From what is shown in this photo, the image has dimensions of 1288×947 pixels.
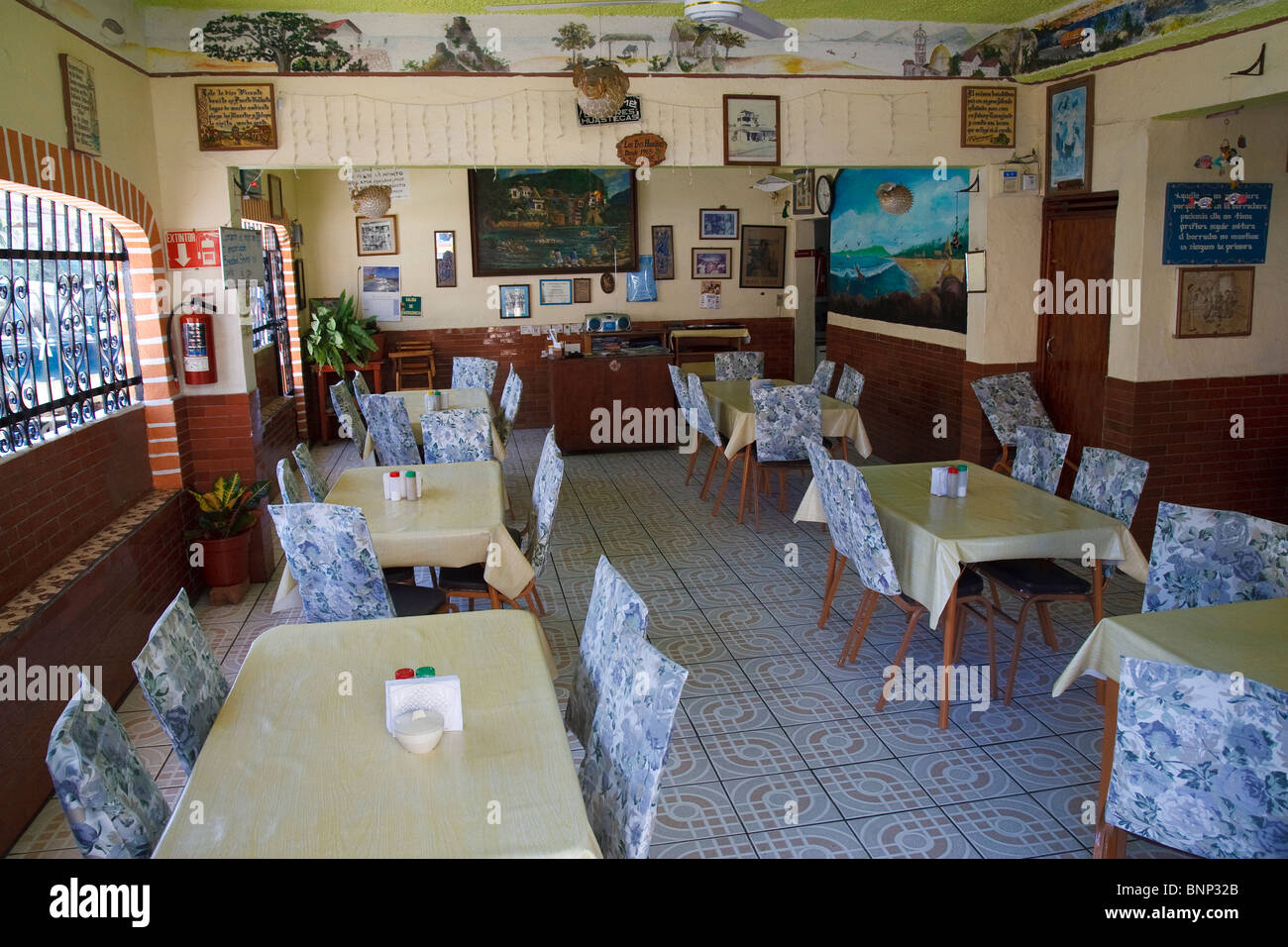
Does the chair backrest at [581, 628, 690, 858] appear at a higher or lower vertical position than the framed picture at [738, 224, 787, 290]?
lower

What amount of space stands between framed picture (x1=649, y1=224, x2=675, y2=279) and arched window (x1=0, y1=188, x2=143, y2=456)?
6603 mm

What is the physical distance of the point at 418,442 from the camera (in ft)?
23.3

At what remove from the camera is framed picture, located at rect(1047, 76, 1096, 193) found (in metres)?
6.17

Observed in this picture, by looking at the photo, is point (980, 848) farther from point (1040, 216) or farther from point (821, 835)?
point (1040, 216)

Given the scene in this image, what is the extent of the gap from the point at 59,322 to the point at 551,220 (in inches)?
266

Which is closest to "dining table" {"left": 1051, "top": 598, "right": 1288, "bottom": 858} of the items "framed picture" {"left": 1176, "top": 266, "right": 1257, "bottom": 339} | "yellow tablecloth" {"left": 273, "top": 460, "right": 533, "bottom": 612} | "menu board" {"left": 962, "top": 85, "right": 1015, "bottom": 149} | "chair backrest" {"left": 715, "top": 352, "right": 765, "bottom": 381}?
"yellow tablecloth" {"left": 273, "top": 460, "right": 533, "bottom": 612}

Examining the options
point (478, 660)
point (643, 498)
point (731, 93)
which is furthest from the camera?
point (643, 498)

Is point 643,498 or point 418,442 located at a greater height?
point 418,442

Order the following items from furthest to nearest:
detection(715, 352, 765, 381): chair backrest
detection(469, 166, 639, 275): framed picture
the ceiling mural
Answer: detection(469, 166, 639, 275): framed picture
detection(715, 352, 765, 381): chair backrest
the ceiling mural

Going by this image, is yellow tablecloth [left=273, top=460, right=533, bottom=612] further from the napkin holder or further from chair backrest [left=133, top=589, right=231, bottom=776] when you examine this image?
the napkin holder

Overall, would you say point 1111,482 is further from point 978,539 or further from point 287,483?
point 287,483
